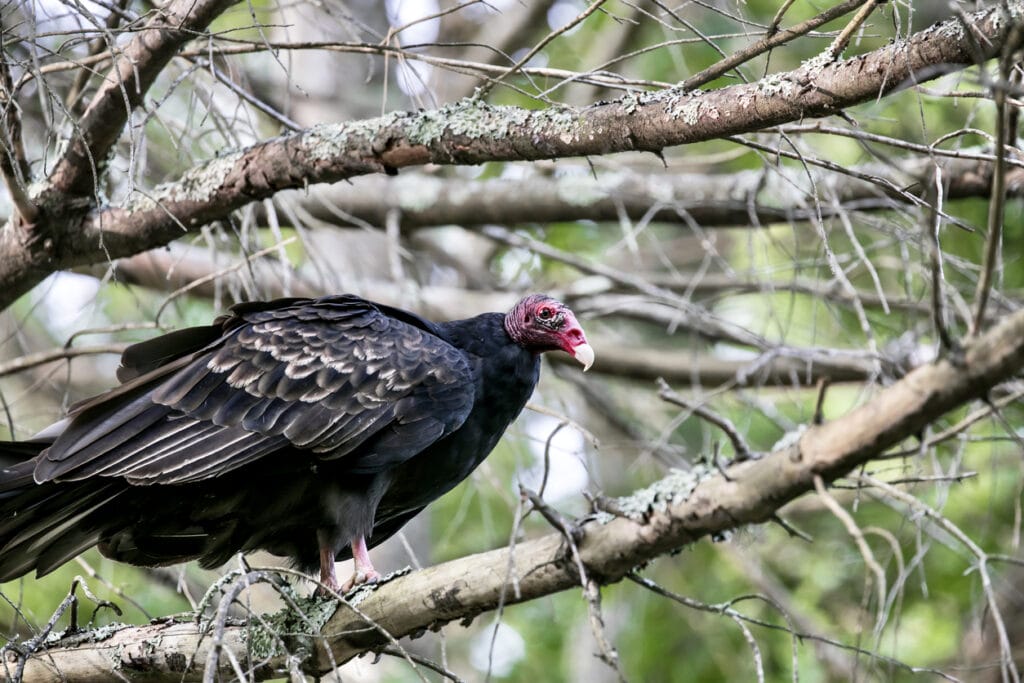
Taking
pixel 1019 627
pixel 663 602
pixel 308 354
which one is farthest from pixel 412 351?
pixel 663 602

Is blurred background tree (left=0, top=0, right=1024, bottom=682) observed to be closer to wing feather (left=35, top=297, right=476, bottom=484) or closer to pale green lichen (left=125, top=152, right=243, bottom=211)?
pale green lichen (left=125, top=152, right=243, bottom=211)

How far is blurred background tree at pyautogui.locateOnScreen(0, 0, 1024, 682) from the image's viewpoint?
2.40 meters

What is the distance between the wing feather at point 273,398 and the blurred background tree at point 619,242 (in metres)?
0.22

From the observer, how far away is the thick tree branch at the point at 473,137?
85.4 inches

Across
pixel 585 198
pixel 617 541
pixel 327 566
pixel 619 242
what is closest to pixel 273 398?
pixel 327 566

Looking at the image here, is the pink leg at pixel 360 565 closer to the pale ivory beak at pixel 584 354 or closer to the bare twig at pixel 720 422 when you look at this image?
the pale ivory beak at pixel 584 354

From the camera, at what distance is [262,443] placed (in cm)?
309

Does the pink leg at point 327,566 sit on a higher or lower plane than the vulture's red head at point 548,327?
lower

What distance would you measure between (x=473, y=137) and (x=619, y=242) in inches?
117

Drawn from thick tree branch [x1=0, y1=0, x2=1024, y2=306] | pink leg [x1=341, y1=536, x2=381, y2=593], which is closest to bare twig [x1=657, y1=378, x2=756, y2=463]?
thick tree branch [x1=0, y1=0, x2=1024, y2=306]

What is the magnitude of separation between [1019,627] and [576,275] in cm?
352

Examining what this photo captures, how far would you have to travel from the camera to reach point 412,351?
337cm

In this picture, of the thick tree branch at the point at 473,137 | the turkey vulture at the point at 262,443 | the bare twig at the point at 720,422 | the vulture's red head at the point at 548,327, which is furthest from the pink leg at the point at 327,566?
the bare twig at the point at 720,422

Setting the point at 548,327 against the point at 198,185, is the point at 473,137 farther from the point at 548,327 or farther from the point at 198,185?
the point at 548,327
